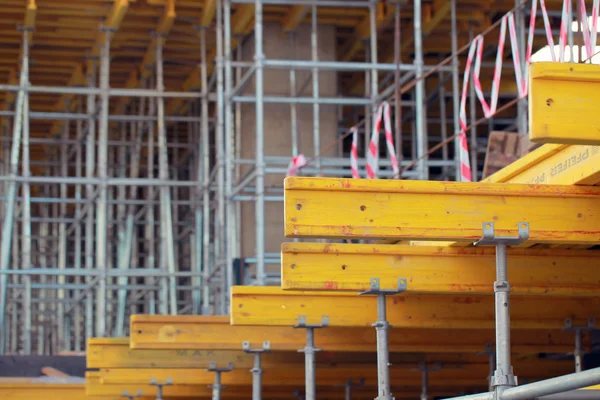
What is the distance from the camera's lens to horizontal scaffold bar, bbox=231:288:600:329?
1210cm

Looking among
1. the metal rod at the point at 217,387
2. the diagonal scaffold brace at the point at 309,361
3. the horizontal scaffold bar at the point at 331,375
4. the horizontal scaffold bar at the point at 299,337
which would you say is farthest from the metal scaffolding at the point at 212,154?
the diagonal scaffold brace at the point at 309,361

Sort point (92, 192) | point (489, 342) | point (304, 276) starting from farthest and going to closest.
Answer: point (92, 192), point (489, 342), point (304, 276)

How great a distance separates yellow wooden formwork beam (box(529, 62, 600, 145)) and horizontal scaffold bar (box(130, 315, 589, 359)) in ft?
21.9

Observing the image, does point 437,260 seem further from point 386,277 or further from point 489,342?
point 489,342

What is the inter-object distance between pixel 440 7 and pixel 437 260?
42.0 feet

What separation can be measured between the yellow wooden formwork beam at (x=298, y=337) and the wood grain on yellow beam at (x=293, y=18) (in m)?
8.67

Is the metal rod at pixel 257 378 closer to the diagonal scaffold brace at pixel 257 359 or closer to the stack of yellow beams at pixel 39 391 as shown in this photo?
the diagonal scaffold brace at pixel 257 359

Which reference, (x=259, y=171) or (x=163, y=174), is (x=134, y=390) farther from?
(x=163, y=174)

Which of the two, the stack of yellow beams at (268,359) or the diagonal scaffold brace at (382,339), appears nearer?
the diagonal scaffold brace at (382,339)

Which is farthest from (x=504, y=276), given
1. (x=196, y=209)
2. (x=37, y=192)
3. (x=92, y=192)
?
(x=37, y=192)

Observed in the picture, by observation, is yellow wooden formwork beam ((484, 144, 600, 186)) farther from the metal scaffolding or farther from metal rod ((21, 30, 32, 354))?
metal rod ((21, 30, 32, 354))

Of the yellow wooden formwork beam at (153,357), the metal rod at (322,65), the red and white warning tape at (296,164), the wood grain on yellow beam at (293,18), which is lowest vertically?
the yellow wooden formwork beam at (153,357)

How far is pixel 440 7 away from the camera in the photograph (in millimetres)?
22516

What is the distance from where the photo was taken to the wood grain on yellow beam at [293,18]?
2178cm
